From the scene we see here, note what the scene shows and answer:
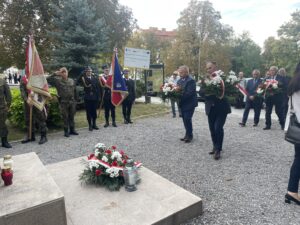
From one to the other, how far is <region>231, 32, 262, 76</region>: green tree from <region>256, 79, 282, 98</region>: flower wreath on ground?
33.5 metres

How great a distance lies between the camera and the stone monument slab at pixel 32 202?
2.05 metres

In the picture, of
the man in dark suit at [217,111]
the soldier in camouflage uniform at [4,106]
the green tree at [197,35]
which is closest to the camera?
the man in dark suit at [217,111]

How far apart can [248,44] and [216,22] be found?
1045cm

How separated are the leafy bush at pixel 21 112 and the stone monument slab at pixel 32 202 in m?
5.25

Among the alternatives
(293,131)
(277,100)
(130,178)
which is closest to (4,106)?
(130,178)

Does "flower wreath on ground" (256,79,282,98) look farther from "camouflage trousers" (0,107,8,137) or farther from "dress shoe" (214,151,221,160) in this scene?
"camouflage trousers" (0,107,8,137)

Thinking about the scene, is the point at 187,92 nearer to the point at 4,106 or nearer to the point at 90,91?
the point at 90,91

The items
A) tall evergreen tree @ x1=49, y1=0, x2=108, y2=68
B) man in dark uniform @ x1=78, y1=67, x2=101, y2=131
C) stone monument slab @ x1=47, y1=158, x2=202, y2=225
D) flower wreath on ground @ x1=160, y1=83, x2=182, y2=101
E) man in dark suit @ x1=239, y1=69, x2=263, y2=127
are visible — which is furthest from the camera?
tall evergreen tree @ x1=49, y1=0, x2=108, y2=68

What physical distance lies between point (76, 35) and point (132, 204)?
940 cm

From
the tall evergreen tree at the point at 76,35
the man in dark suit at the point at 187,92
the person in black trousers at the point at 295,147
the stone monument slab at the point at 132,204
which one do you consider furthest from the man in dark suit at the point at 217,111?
the tall evergreen tree at the point at 76,35

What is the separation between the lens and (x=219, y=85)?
4.54 meters

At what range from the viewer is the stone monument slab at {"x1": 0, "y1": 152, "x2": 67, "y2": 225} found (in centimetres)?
205

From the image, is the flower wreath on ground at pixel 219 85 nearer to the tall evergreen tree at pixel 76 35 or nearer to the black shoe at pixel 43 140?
the black shoe at pixel 43 140

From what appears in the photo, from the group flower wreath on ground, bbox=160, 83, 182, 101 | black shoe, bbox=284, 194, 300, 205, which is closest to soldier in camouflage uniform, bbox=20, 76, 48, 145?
flower wreath on ground, bbox=160, 83, 182, 101
